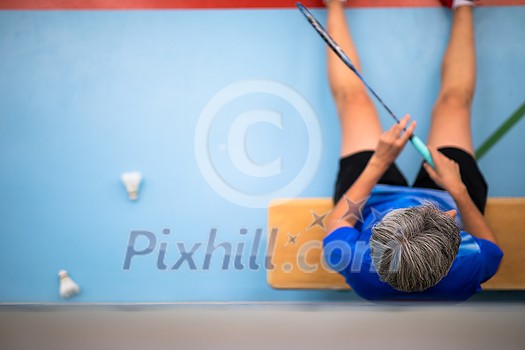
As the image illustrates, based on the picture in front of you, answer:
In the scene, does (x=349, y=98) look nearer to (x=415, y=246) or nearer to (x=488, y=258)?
(x=488, y=258)

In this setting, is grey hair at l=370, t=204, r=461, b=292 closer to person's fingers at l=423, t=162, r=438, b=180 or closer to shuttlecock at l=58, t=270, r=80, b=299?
person's fingers at l=423, t=162, r=438, b=180

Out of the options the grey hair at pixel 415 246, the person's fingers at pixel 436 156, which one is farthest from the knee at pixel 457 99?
the grey hair at pixel 415 246

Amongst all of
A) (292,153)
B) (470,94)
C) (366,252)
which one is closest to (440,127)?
(470,94)

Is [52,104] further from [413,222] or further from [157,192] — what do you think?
[413,222]

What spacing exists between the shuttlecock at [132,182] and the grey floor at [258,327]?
1.20 metres

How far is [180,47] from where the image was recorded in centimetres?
203

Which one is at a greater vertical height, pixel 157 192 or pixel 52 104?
pixel 52 104

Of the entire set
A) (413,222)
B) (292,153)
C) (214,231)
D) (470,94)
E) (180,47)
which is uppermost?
(180,47)

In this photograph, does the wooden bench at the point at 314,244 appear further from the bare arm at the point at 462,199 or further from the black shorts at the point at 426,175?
the bare arm at the point at 462,199

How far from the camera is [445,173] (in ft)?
4.96

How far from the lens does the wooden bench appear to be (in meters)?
1.64

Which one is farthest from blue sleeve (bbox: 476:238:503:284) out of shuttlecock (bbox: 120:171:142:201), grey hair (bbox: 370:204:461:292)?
shuttlecock (bbox: 120:171:142:201)

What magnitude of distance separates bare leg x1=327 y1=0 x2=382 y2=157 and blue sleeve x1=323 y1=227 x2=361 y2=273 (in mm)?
332

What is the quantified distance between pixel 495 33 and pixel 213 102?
3.46 ft
